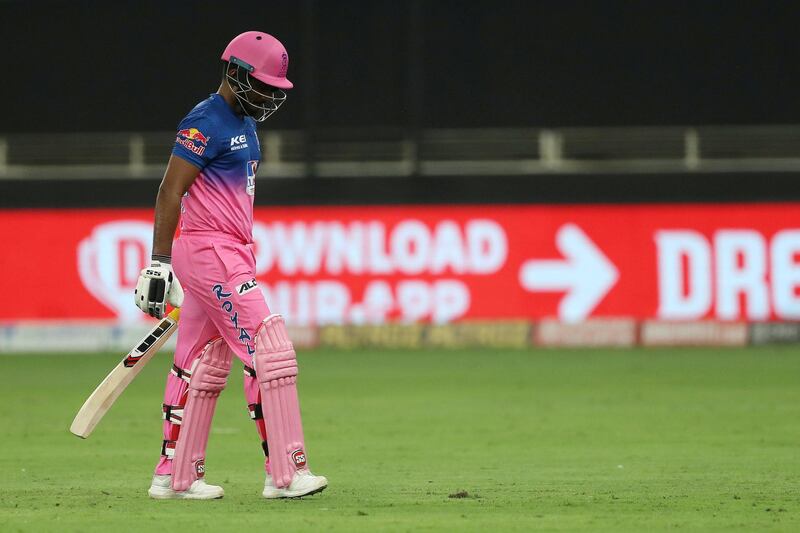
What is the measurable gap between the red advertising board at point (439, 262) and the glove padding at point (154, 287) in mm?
12159

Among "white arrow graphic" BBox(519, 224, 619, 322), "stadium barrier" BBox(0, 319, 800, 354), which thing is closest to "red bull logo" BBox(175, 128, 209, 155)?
"stadium barrier" BBox(0, 319, 800, 354)

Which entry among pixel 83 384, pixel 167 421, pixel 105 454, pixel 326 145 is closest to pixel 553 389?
pixel 83 384

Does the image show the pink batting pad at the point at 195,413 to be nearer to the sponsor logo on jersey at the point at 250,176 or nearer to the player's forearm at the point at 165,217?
the player's forearm at the point at 165,217

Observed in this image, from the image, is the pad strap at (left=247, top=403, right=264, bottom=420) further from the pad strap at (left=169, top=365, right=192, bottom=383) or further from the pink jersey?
the pink jersey

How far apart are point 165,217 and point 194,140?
0.34 meters

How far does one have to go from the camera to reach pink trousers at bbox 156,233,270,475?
6117mm

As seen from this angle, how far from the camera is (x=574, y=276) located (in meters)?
18.4

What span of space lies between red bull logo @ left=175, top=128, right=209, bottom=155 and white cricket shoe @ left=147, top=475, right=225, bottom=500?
1455 millimetres

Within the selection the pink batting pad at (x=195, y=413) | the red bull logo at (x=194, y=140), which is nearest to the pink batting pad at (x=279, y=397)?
the pink batting pad at (x=195, y=413)

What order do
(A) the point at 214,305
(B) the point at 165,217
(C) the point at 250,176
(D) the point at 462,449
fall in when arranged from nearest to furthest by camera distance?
1. (B) the point at 165,217
2. (A) the point at 214,305
3. (C) the point at 250,176
4. (D) the point at 462,449

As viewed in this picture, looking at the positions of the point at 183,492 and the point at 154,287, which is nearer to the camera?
the point at 154,287

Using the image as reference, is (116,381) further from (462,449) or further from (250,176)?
(462,449)

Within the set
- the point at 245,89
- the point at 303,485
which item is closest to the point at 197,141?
the point at 245,89

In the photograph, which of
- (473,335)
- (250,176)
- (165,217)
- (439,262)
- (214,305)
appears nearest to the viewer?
(165,217)
